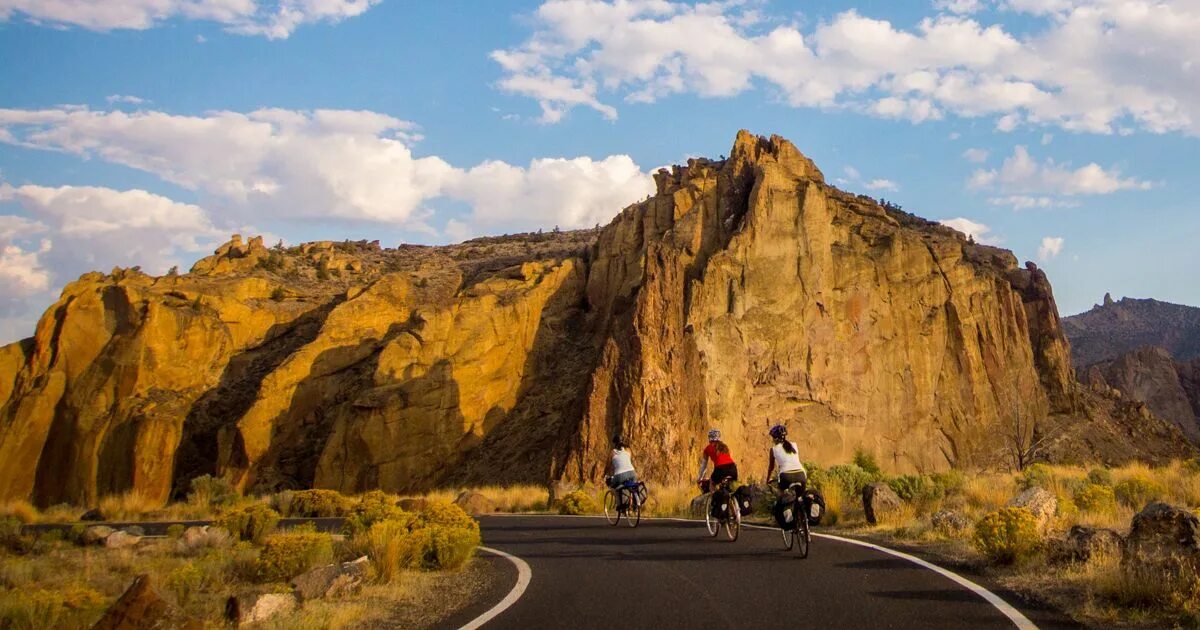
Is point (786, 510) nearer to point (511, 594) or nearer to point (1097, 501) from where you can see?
point (511, 594)

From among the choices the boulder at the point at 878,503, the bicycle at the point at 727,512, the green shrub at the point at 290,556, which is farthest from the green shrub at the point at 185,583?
the boulder at the point at 878,503

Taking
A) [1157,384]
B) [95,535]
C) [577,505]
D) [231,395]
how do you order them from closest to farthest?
[95,535] → [577,505] → [231,395] → [1157,384]

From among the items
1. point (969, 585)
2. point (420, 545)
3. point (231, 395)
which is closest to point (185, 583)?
point (420, 545)

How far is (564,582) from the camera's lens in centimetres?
→ 1048

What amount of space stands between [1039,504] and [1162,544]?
4.17 metres

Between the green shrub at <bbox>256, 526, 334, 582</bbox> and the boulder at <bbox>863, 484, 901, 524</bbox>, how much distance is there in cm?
876

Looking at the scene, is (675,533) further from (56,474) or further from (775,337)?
(56,474)

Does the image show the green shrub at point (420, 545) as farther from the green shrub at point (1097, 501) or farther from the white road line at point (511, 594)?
the green shrub at point (1097, 501)

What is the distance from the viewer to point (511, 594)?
981 centimetres

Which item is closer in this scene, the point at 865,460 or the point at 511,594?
the point at 511,594

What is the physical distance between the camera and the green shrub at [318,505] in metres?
24.4

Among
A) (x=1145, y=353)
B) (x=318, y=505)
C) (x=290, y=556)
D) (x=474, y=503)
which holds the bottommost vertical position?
(x=318, y=505)

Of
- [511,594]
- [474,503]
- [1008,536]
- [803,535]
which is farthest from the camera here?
[474,503]

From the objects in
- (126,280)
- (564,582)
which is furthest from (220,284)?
(564,582)
